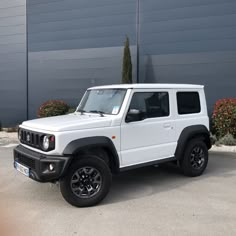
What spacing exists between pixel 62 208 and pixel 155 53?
29.2 ft

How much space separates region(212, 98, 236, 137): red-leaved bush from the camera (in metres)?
9.81

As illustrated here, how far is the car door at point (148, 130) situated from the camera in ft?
16.4

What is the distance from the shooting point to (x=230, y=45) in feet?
35.9

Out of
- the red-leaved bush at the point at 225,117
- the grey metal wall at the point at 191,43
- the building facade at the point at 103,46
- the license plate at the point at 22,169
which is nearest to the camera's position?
the license plate at the point at 22,169

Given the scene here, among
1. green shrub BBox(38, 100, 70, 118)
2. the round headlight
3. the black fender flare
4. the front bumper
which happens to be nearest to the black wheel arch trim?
the front bumper

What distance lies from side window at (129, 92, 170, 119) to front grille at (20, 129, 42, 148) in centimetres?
159

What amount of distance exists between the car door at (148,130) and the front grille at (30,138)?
135cm

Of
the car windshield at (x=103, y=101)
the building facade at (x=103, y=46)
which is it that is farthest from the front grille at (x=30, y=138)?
the building facade at (x=103, y=46)

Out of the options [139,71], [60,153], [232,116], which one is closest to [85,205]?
[60,153]

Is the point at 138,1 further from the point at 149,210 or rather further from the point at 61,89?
the point at 149,210

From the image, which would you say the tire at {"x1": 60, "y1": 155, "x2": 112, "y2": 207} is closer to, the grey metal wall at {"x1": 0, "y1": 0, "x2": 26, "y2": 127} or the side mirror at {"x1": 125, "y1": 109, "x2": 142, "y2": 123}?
the side mirror at {"x1": 125, "y1": 109, "x2": 142, "y2": 123}

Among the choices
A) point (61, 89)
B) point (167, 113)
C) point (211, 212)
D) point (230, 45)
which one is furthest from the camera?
point (61, 89)

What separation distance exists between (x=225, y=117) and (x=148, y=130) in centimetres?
553

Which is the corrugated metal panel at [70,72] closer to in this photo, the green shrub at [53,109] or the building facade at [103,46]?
the building facade at [103,46]
